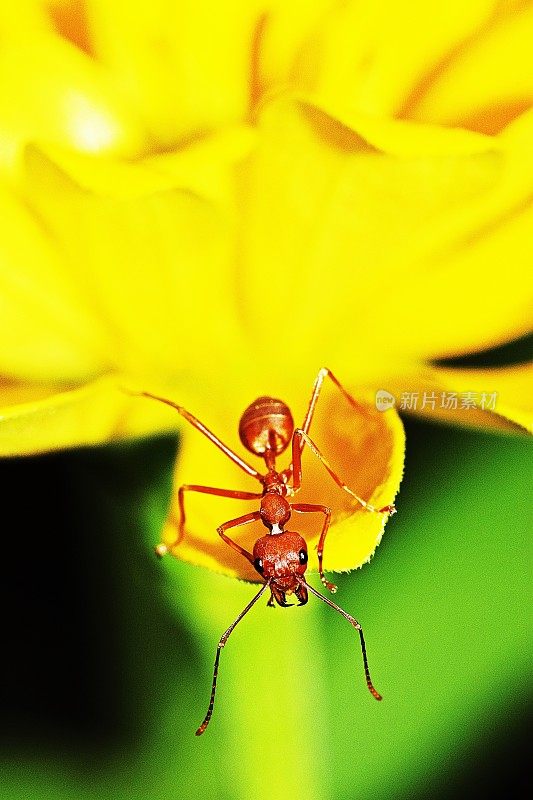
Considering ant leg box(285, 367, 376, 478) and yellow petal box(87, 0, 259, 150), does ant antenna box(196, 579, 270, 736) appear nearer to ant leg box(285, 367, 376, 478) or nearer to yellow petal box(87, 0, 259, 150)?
ant leg box(285, 367, 376, 478)

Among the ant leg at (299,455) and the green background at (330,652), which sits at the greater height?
the ant leg at (299,455)

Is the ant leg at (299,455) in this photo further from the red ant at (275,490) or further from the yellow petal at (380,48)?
the yellow petal at (380,48)

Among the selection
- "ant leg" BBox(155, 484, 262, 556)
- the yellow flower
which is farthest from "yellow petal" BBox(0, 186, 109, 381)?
"ant leg" BBox(155, 484, 262, 556)

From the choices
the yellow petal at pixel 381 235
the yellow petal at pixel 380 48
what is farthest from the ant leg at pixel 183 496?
the yellow petal at pixel 380 48

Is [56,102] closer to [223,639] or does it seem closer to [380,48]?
[380,48]

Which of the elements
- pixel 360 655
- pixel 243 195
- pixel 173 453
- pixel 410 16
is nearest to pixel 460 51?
pixel 410 16

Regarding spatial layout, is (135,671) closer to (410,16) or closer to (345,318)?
(345,318)

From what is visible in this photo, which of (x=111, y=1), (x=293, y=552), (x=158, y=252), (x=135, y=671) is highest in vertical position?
(x=111, y=1)
